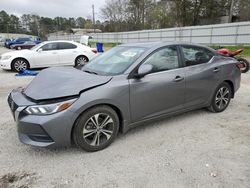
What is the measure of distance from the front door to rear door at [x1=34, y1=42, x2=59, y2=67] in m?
7.26

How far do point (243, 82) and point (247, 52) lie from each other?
885 centimetres

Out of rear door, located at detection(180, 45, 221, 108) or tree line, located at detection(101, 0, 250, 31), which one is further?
tree line, located at detection(101, 0, 250, 31)

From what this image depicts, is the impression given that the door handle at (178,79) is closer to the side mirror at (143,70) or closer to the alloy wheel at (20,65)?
the side mirror at (143,70)

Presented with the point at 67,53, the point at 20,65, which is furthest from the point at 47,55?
the point at 20,65

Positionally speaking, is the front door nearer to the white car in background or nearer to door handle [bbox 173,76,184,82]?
door handle [bbox 173,76,184,82]

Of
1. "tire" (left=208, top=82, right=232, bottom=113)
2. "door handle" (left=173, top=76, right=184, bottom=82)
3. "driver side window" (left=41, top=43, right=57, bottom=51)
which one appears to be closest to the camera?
"door handle" (left=173, top=76, right=184, bottom=82)

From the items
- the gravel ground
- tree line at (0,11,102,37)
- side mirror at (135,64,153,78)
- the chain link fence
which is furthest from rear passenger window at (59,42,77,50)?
tree line at (0,11,102,37)

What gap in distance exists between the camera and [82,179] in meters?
2.28

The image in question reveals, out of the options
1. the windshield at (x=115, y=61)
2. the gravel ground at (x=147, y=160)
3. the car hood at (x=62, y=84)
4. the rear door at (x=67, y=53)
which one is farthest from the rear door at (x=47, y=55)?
the car hood at (x=62, y=84)

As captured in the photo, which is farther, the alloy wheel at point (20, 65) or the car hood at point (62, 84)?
the alloy wheel at point (20, 65)

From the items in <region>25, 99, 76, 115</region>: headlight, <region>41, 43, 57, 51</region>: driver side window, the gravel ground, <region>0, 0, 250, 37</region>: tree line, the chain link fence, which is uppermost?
<region>0, 0, 250, 37</region>: tree line

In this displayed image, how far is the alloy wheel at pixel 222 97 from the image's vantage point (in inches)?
158

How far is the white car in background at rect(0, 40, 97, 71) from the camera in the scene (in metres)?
8.92

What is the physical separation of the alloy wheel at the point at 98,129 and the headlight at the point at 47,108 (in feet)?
1.27
